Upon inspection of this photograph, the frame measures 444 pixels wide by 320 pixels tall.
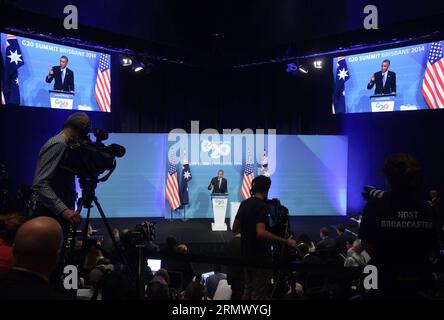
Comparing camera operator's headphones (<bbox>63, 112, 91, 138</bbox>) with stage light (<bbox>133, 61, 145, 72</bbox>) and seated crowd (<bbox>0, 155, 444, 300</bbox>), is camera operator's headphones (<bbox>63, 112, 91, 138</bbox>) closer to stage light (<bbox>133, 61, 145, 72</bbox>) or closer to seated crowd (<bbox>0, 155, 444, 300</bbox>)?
seated crowd (<bbox>0, 155, 444, 300</bbox>)

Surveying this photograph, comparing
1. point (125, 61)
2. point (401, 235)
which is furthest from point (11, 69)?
point (401, 235)

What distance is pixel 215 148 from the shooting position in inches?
398

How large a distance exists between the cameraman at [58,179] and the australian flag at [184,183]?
7.41m

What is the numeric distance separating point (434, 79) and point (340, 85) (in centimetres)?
216

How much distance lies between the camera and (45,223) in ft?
4.27

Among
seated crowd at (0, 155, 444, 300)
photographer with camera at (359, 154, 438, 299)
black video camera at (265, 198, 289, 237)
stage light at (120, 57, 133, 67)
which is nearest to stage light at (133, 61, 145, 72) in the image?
stage light at (120, 57, 133, 67)

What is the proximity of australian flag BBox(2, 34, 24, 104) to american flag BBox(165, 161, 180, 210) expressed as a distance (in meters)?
3.66

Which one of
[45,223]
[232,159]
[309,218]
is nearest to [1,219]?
[45,223]

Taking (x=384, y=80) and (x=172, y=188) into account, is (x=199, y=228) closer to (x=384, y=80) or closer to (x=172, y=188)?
(x=172, y=188)

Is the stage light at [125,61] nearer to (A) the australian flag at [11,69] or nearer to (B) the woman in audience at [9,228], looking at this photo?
(A) the australian flag at [11,69]

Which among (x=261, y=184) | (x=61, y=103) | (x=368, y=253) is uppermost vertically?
(x=61, y=103)

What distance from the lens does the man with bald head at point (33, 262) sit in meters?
1.19
